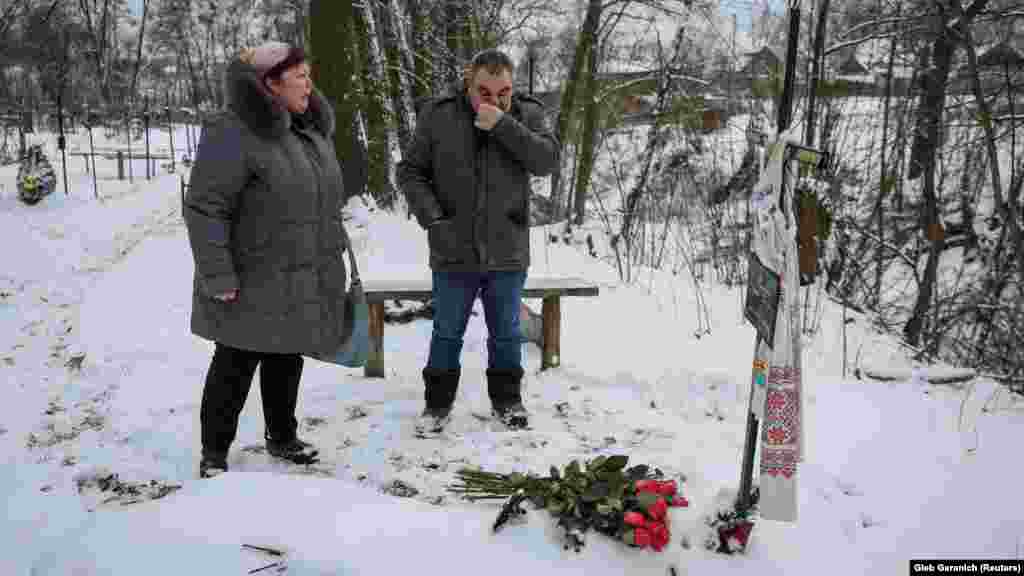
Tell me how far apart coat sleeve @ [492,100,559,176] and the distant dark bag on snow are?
0.80 metres

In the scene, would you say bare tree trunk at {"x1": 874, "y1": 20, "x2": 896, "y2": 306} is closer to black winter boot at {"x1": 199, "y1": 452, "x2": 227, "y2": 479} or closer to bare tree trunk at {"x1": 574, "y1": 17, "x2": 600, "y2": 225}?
bare tree trunk at {"x1": 574, "y1": 17, "x2": 600, "y2": 225}

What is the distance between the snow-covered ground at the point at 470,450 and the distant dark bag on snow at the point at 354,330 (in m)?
0.47

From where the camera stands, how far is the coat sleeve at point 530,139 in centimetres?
300

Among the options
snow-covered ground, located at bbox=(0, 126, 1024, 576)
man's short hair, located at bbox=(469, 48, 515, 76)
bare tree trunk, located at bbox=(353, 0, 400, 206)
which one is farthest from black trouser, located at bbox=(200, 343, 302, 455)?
bare tree trunk, located at bbox=(353, 0, 400, 206)

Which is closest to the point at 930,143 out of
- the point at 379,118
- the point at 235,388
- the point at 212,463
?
the point at 379,118

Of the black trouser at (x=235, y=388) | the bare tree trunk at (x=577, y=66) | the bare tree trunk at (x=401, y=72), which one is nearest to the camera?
the black trouser at (x=235, y=388)

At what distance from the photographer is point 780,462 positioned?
2.12 m

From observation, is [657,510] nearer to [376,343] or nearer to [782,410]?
[782,410]

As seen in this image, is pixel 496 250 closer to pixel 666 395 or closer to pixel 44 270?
pixel 666 395

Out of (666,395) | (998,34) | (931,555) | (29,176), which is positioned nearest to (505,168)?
(666,395)

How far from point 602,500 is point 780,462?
21.2 inches

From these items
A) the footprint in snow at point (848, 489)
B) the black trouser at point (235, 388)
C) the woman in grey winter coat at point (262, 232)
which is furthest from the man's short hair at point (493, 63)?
the footprint in snow at point (848, 489)

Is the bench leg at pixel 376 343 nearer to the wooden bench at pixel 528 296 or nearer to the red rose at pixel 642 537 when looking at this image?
the wooden bench at pixel 528 296

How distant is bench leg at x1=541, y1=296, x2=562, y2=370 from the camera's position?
4.16 m
